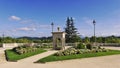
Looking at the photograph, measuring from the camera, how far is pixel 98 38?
49.4 metres

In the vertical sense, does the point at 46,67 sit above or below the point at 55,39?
below

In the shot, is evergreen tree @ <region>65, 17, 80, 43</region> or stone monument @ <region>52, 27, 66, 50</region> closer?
stone monument @ <region>52, 27, 66, 50</region>

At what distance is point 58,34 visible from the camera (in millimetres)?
24641

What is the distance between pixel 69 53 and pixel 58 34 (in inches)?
350

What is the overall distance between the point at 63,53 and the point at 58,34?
29.3 ft

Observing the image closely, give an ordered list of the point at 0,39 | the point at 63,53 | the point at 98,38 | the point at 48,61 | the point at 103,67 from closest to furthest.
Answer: the point at 103,67 < the point at 48,61 < the point at 63,53 < the point at 98,38 < the point at 0,39

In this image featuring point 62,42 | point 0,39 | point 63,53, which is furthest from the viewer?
point 0,39

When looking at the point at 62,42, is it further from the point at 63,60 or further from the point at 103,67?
the point at 103,67

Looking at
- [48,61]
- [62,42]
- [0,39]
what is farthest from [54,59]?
[0,39]

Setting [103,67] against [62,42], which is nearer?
[103,67]

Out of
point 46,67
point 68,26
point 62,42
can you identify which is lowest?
point 46,67

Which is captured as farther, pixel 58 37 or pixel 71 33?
pixel 71 33

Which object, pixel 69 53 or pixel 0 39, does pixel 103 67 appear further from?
pixel 0 39

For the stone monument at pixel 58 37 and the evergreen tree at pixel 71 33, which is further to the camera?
the evergreen tree at pixel 71 33
